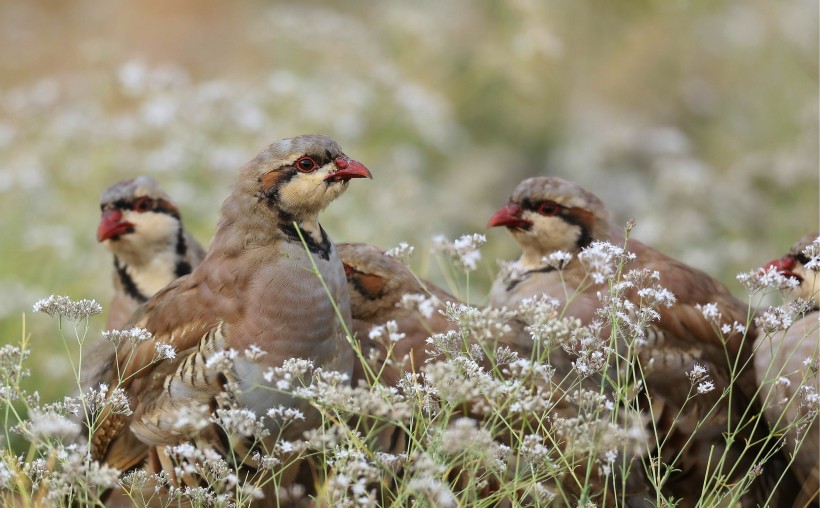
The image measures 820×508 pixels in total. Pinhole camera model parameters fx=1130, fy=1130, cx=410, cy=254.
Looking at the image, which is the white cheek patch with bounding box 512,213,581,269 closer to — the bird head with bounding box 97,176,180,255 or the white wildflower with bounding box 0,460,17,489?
the bird head with bounding box 97,176,180,255

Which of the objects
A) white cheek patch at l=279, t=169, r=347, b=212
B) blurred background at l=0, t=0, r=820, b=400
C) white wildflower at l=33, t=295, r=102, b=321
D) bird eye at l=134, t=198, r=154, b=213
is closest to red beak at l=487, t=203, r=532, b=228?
white cheek patch at l=279, t=169, r=347, b=212

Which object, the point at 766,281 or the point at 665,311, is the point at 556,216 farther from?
the point at 766,281

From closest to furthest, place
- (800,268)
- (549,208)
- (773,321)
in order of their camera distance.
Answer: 1. (773,321)
2. (800,268)
3. (549,208)

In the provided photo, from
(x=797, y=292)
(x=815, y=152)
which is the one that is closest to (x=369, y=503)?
(x=797, y=292)

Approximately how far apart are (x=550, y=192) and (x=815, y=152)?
463 centimetres

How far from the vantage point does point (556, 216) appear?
5.19m

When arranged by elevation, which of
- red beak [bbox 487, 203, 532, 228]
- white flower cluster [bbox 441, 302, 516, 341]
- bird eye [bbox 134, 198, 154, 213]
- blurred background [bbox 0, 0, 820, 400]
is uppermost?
blurred background [bbox 0, 0, 820, 400]

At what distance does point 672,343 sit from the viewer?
478cm

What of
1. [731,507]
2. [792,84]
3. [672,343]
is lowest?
[731,507]

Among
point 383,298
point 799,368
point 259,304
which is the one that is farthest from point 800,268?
point 259,304

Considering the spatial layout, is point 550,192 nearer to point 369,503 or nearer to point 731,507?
point 731,507

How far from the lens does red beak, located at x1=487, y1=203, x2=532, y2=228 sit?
17.0ft

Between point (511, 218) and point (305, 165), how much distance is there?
137cm

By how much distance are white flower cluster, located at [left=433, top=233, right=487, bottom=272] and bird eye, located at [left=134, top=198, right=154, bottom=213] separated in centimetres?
254
